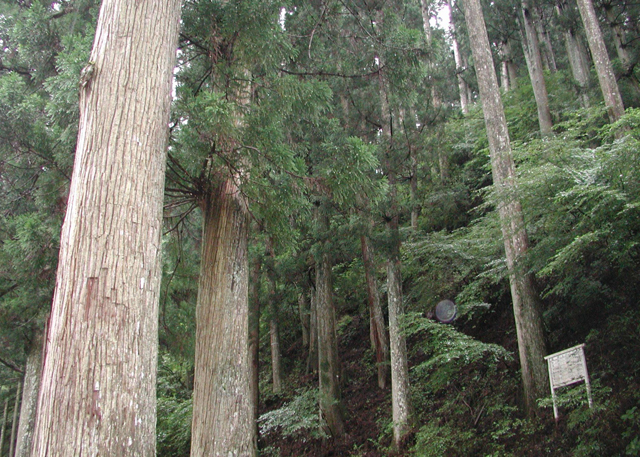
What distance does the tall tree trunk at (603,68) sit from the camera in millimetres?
9680

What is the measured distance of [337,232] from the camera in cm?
1047

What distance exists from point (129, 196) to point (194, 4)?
3825 mm

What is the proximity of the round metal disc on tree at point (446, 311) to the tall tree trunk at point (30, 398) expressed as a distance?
9.72 metres

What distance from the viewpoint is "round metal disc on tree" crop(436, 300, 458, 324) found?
1120 cm

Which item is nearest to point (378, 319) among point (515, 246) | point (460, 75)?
point (515, 246)

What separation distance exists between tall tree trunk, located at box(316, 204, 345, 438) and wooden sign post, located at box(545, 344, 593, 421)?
525cm

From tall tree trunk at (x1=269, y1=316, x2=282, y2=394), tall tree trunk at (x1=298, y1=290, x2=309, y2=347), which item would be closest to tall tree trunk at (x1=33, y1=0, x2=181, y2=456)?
tall tree trunk at (x1=269, y1=316, x2=282, y2=394)

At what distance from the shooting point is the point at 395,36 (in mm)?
8242

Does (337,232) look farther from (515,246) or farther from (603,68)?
(603,68)

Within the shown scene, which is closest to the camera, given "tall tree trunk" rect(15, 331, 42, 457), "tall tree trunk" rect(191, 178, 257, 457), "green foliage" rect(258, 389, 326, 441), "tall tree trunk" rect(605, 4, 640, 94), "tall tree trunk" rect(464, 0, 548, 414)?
"tall tree trunk" rect(191, 178, 257, 457)

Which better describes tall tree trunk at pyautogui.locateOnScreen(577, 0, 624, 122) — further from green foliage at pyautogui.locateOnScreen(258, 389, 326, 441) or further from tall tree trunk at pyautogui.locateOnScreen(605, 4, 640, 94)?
green foliage at pyautogui.locateOnScreen(258, 389, 326, 441)

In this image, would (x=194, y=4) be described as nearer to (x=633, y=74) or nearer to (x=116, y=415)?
(x=116, y=415)

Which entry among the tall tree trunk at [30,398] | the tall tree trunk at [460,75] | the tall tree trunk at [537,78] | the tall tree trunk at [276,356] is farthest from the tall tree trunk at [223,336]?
the tall tree trunk at [460,75]

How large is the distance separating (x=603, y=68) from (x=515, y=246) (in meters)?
5.52
